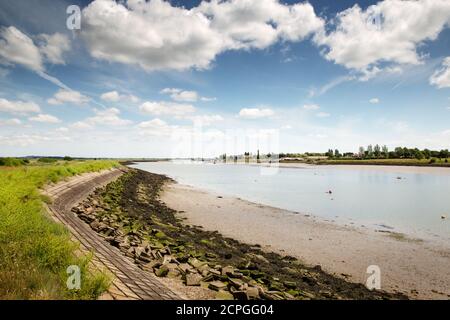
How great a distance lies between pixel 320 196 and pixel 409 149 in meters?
142

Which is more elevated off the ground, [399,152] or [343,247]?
[399,152]

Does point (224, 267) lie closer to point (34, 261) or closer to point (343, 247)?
point (34, 261)

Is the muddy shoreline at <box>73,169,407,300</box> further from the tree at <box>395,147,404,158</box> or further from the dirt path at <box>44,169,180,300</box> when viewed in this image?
the tree at <box>395,147,404,158</box>

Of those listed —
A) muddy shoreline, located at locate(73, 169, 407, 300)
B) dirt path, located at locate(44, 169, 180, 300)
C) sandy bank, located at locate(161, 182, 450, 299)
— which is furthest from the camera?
sandy bank, located at locate(161, 182, 450, 299)

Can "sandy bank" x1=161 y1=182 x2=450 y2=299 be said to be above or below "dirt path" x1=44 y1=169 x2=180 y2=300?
below

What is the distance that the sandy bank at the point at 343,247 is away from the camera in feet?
40.6

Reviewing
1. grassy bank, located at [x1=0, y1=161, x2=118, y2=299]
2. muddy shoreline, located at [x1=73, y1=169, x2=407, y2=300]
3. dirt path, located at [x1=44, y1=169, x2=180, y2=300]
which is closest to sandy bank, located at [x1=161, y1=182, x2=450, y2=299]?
muddy shoreline, located at [x1=73, y1=169, x2=407, y2=300]

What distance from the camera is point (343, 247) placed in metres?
16.4

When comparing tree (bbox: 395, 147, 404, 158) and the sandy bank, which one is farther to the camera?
tree (bbox: 395, 147, 404, 158)

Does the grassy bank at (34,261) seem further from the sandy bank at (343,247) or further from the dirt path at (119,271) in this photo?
the sandy bank at (343,247)

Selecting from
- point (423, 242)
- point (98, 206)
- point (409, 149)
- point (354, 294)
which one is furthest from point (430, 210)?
point (409, 149)

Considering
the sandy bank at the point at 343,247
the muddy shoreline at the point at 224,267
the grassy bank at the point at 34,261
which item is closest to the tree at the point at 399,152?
the sandy bank at the point at 343,247

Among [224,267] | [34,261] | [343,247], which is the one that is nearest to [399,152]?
[343,247]

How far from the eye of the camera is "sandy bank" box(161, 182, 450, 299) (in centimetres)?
1238
